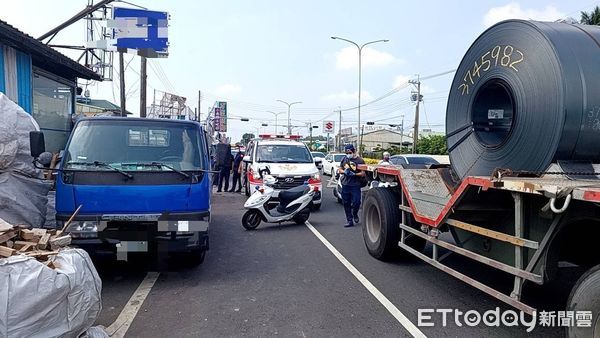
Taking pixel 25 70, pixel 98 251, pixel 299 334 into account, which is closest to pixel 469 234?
pixel 299 334

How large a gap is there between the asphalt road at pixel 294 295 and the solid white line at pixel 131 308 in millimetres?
57

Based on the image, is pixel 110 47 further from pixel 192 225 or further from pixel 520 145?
pixel 520 145

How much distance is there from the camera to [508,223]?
14.3 ft

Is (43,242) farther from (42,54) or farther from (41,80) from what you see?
(41,80)

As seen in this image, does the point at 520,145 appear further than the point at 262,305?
No

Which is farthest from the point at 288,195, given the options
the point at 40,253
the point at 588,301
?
the point at 588,301

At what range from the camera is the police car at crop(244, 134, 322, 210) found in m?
11.4

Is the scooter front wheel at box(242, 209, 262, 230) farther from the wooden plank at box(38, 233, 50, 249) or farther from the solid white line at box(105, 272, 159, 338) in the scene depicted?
the wooden plank at box(38, 233, 50, 249)

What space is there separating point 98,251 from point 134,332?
5.07ft

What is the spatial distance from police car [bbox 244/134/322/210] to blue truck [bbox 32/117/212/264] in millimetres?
4771

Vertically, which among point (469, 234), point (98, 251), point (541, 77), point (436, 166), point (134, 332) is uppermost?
point (541, 77)

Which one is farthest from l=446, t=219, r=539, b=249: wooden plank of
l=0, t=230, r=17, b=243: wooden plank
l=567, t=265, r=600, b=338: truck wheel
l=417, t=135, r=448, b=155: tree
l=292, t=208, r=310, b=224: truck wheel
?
l=417, t=135, r=448, b=155: tree

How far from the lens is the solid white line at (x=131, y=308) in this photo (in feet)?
13.5

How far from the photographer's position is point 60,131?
1223 cm
